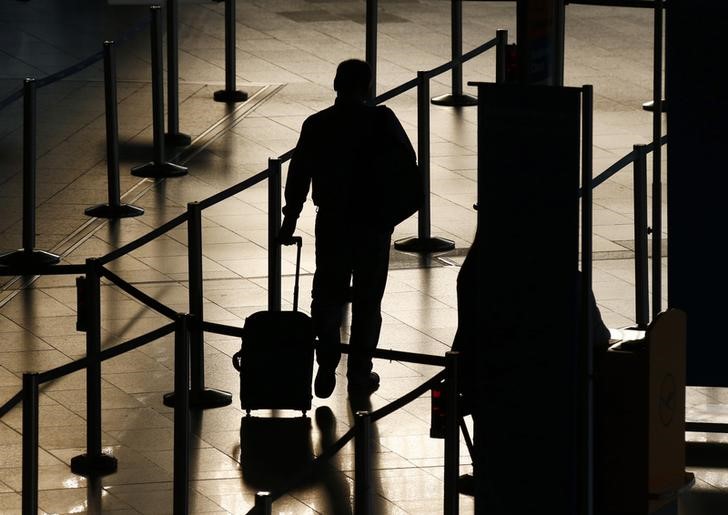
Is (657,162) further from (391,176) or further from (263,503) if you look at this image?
(263,503)

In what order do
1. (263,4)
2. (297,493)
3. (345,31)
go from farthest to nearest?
(263,4)
(345,31)
(297,493)

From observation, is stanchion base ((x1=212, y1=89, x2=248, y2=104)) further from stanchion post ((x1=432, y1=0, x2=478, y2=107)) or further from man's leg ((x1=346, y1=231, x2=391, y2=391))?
man's leg ((x1=346, y1=231, x2=391, y2=391))

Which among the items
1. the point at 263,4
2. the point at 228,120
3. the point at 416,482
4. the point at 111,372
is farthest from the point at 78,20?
the point at 416,482

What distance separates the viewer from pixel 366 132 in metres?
9.04

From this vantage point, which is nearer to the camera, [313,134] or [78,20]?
[313,134]

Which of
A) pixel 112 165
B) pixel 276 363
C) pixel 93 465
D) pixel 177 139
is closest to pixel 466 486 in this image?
pixel 276 363

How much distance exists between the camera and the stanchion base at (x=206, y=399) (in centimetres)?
923

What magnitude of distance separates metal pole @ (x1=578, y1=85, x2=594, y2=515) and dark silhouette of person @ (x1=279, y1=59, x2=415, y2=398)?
8.29 ft

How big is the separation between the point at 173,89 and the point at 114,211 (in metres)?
2.27

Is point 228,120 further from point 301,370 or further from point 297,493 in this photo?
point 297,493

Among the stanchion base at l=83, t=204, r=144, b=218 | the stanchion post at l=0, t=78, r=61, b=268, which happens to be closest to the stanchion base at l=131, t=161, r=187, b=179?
the stanchion base at l=83, t=204, r=144, b=218

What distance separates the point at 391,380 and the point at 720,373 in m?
1.91

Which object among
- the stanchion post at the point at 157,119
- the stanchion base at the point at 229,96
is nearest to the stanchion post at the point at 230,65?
the stanchion base at the point at 229,96

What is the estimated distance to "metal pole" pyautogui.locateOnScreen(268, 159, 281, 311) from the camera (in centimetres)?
936
